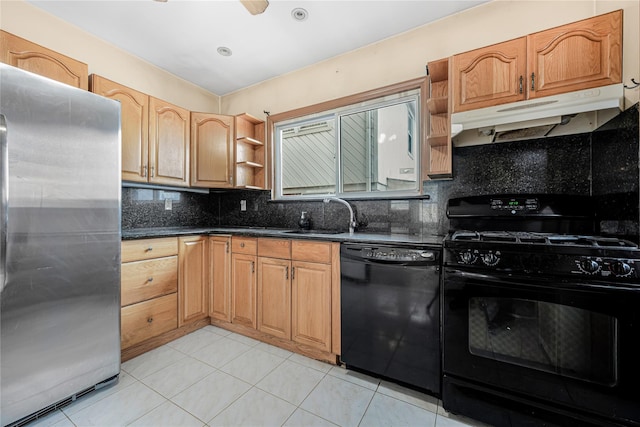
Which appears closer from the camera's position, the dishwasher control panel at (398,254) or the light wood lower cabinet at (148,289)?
the dishwasher control panel at (398,254)

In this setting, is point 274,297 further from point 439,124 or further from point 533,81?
point 533,81

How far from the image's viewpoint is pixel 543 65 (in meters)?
1.49

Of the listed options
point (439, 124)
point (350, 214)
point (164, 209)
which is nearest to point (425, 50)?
point (439, 124)

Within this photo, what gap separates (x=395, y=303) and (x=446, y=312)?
294 mm

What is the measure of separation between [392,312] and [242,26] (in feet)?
8.25

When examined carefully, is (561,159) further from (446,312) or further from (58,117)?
(58,117)

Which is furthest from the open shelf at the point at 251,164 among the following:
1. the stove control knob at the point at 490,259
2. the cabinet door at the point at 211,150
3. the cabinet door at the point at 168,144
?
the stove control knob at the point at 490,259

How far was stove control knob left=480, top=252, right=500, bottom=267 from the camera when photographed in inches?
51.5

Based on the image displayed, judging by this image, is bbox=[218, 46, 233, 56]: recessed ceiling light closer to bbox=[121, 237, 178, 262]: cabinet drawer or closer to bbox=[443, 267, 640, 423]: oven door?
bbox=[121, 237, 178, 262]: cabinet drawer

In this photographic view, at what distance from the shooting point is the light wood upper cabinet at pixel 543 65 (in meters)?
1.36

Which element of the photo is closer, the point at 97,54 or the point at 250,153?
the point at 97,54

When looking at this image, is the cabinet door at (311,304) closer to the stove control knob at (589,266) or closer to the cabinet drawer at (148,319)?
the cabinet drawer at (148,319)

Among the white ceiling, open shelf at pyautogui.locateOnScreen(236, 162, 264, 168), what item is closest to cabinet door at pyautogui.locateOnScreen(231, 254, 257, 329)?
open shelf at pyautogui.locateOnScreen(236, 162, 264, 168)

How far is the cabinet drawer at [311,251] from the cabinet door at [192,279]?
102 cm
